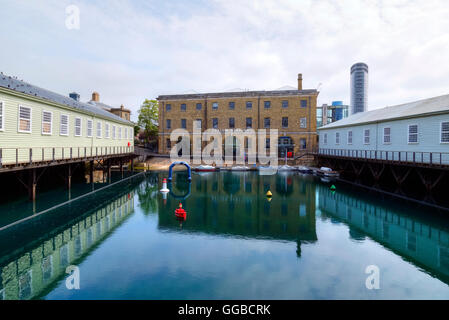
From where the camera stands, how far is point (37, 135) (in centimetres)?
1602

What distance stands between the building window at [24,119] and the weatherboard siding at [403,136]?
26562 millimetres

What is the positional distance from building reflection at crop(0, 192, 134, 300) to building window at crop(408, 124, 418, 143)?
22.0m

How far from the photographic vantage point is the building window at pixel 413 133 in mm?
20141

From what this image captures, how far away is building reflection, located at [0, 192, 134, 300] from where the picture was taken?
7871 millimetres

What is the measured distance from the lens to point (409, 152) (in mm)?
20594

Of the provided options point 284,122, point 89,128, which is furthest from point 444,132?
→ point 89,128

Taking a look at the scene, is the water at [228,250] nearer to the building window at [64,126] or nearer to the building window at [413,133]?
the building window at [64,126]

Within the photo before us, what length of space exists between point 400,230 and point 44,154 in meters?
21.4

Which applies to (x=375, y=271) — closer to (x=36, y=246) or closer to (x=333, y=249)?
(x=333, y=249)

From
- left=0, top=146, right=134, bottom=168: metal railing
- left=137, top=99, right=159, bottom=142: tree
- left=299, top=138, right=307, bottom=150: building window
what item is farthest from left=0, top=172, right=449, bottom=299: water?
left=137, top=99, right=159, bottom=142: tree

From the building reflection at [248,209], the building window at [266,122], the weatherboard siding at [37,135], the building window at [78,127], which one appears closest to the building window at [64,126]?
the weatherboard siding at [37,135]

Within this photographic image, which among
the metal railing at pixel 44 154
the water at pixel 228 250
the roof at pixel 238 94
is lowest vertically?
the water at pixel 228 250
